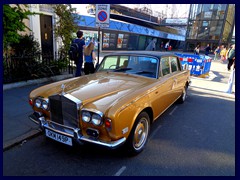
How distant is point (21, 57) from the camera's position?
6.01m

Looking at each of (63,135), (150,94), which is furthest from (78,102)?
(150,94)

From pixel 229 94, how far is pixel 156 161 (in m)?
5.59

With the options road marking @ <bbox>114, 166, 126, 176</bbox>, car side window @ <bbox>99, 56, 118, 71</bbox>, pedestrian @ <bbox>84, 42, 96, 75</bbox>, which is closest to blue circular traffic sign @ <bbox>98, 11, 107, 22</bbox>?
pedestrian @ <bbox>84, 42, 96, 75</bbox>

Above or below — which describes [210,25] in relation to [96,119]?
above

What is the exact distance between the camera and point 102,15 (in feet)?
18.4

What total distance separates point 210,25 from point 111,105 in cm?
2748

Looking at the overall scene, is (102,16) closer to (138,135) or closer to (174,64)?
(174,64)

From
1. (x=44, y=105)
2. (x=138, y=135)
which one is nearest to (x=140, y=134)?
(x=138, y=135)

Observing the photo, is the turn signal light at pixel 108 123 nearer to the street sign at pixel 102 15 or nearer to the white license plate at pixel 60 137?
the white license plate at pixel 60 137

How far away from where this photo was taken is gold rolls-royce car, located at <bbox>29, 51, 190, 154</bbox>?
2342 millimetres

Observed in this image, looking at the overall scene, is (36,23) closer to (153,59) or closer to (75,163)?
(153,59)

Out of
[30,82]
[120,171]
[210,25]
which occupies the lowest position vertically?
[120,171]

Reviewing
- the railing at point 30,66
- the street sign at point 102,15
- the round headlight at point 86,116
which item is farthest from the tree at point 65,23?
the round headlight at point 86,116

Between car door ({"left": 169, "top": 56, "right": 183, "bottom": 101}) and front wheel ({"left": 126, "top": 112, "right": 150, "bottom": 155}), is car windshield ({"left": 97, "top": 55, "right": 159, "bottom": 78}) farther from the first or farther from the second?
front wheel ({"left": 126, "top": 112, "right": 150, "bottom": 155})
